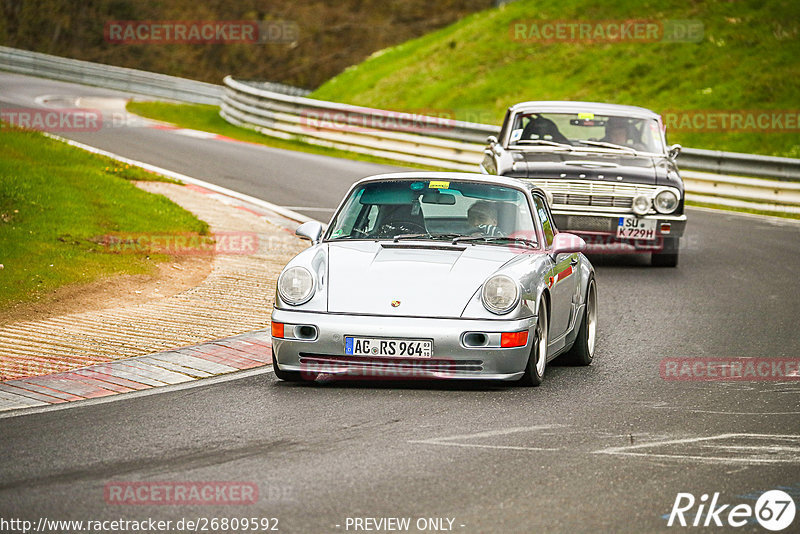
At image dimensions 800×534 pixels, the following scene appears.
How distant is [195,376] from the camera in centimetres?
838

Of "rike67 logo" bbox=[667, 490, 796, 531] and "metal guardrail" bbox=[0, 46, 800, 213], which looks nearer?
"rike67 logo" bbox=[667, 490, 796, 531]

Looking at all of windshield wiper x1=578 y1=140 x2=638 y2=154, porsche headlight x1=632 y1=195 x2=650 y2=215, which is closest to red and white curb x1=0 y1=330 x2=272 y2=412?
porsche headlight x1=632 y1=195 x2=650 y2=215

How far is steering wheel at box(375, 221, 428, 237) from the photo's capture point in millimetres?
8812

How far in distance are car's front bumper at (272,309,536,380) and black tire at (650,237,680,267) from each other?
22.3 feet

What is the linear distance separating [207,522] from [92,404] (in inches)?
98.3

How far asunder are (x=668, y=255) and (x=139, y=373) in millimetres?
7792

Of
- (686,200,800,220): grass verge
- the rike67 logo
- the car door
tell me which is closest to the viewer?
the rike67 logo

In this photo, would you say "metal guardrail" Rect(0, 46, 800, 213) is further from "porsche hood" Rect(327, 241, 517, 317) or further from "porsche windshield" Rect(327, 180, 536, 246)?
"porsche hood" Rect(327, 241, 517, 317)

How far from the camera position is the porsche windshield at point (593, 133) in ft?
49.0

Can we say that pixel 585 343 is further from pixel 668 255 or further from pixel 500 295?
pixel 668 255

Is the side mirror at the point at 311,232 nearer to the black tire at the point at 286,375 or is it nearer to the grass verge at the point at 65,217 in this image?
the black tire at the point at 286,375

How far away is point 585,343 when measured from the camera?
9141 mm

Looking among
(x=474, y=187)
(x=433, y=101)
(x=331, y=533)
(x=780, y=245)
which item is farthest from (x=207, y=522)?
(x=433, y=101)

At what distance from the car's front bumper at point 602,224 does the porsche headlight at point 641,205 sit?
59 mm
